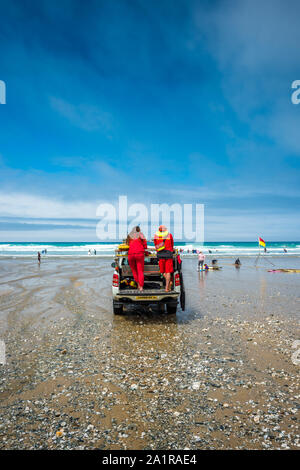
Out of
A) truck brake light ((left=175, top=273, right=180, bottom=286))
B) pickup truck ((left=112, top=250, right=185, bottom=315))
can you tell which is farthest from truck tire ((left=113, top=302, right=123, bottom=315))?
truck brake light ((left=175, top=273, right=180, bottom=286))

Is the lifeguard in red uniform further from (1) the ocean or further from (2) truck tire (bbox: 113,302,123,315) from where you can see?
(1) the ocean

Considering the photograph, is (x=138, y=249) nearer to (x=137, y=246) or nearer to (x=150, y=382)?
(x=137, y=246)

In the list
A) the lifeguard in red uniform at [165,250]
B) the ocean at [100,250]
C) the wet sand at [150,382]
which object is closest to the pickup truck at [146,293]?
the lifeguard in red uniform at [165,250]

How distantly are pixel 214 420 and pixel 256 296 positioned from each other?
1050 centimetres

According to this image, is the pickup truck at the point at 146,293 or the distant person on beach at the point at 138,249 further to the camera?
the distant person on beach at the point at 138,249

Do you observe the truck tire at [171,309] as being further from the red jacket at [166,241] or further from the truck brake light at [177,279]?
the red jacket at [166,241]

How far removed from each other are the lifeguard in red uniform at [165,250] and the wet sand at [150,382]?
163 cm

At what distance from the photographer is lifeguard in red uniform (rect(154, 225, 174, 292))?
8.50m

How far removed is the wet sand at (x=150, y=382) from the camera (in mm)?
3451

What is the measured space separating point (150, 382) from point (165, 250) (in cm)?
434

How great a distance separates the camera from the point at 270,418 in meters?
3.77

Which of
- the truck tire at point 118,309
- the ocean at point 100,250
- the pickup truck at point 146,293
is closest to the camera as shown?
the pickup truck at point 146,293

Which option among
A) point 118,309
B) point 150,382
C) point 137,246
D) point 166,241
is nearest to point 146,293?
point 137,246
